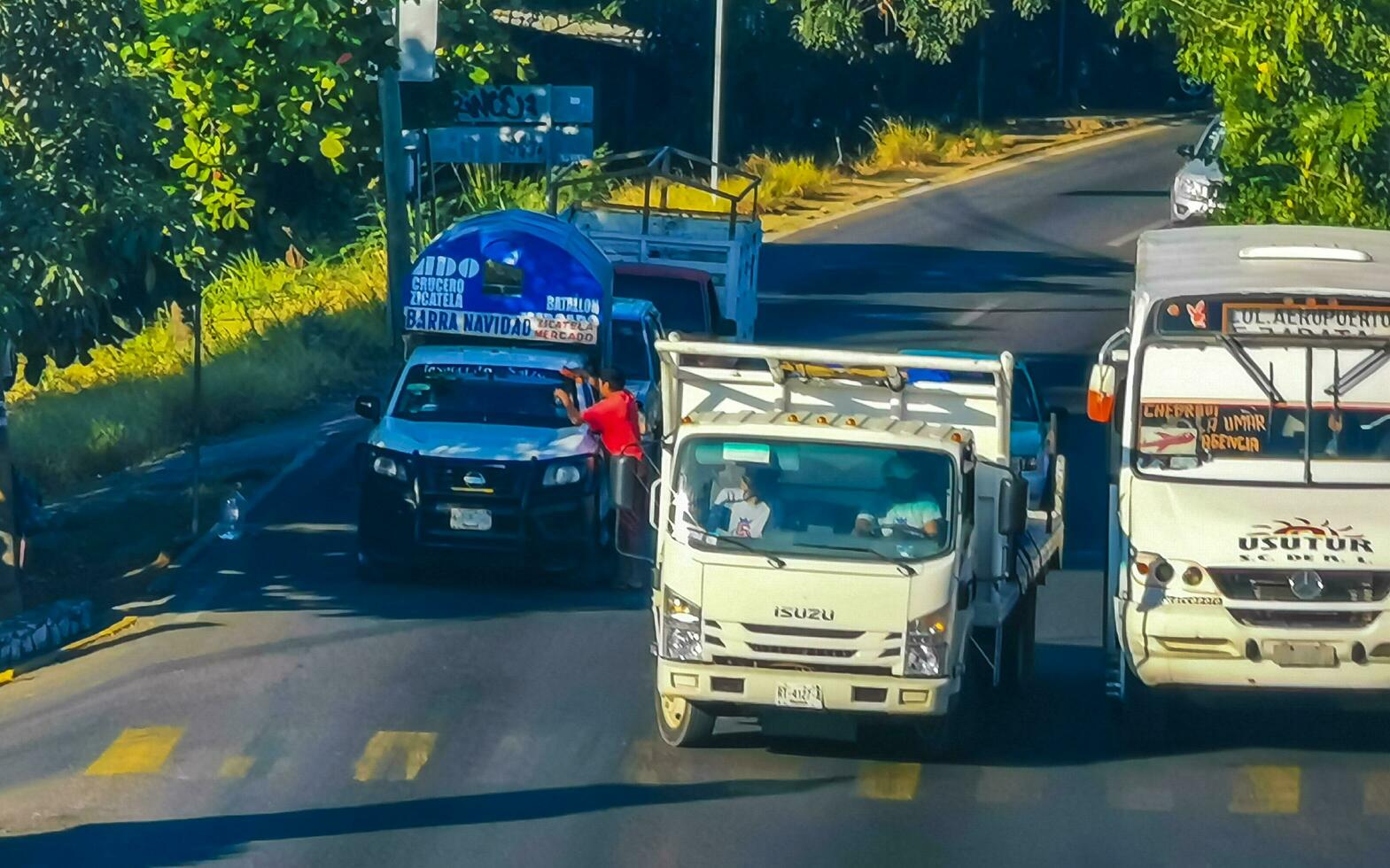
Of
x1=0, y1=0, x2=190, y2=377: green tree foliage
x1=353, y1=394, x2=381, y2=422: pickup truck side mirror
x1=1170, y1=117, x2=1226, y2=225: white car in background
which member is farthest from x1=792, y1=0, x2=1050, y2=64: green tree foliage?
x1=0, y1=0, x2=190, y2=377: green tree foliage

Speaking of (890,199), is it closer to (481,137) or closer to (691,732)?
(481,137)

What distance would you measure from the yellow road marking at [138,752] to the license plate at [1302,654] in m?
6.31

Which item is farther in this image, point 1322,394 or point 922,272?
point 922,272

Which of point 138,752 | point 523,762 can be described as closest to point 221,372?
point 138,752

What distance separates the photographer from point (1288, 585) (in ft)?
42.7

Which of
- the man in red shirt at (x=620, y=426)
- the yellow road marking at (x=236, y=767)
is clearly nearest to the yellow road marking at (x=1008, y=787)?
the yellow road marking at (x=236, y=767)

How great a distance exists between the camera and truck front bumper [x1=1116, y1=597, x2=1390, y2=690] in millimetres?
12961

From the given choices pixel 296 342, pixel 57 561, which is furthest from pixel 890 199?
pixel 57 561

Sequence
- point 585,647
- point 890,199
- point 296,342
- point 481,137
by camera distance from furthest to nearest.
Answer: point 890,199
point 296,342
point 481,137
point 585,647

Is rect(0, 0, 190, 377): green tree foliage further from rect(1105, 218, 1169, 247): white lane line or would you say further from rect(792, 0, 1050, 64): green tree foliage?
rect(792, 0, 1050, 64): green tree foliage

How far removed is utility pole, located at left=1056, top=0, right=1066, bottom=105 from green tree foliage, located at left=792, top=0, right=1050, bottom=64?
4649mm

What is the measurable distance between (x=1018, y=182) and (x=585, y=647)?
95.3ft

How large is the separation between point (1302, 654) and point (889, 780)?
96.0 inches

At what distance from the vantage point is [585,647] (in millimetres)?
15977
